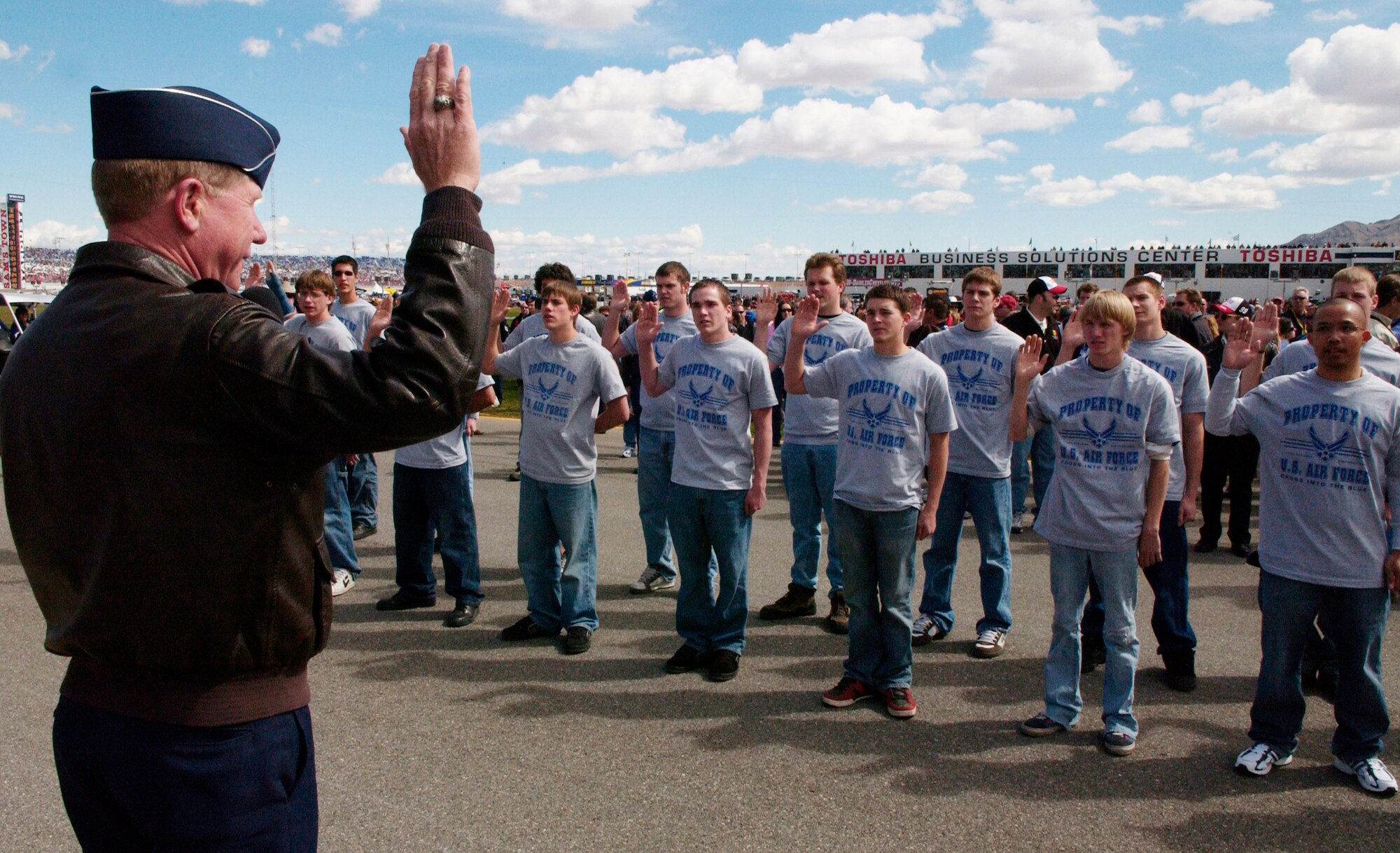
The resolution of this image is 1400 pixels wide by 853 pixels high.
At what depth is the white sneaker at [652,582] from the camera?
6.50 m

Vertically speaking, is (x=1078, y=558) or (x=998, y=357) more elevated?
(x=998, y=357)

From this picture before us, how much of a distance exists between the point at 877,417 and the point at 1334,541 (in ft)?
6.43

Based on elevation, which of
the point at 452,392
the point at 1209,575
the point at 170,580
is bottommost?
the point at 1209,575

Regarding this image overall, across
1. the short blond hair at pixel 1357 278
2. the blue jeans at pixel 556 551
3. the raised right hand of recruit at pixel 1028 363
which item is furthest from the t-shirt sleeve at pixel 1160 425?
the blue jeans at pixel 556 551

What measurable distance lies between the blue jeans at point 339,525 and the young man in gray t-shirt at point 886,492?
140 inches

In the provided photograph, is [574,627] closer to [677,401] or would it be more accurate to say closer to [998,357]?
[677,401]

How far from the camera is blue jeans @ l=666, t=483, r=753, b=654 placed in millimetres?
5031

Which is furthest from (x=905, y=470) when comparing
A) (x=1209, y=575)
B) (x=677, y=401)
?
(x=1209, y=575)

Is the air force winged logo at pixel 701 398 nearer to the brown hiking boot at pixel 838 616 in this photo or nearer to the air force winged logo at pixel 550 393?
the air force winged logo at pixel 550 393

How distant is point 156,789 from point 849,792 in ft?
9.09

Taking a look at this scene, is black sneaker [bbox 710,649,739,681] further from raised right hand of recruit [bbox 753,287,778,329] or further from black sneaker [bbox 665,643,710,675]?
raised right hand of recruit [bbox 753,287,778,329]

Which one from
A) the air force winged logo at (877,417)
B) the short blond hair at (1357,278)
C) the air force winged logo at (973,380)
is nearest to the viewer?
the air force winged logo at (877,417)

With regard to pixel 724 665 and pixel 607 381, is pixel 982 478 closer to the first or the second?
pixel 724 665

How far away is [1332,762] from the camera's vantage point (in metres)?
3.96
